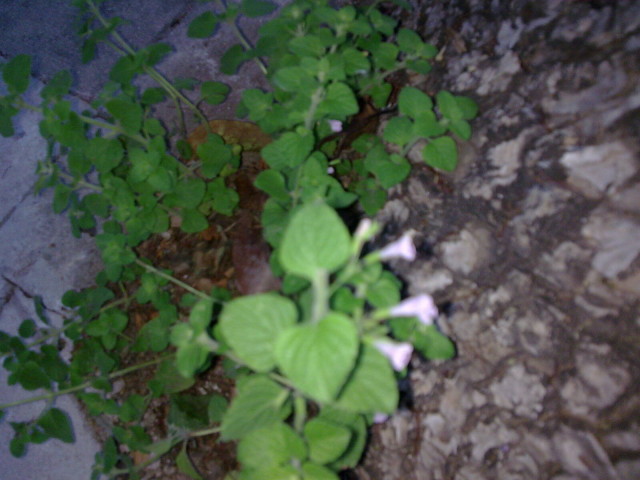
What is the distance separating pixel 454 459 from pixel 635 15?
0.95 m

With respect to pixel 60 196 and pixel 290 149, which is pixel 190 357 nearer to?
pixel 290 149

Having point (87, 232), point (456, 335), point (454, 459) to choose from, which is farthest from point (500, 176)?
point (87, 232)

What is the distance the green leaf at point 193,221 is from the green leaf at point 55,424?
1.90ft

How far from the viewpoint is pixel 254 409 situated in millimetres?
864

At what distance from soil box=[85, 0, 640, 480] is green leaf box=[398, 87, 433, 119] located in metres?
0.13

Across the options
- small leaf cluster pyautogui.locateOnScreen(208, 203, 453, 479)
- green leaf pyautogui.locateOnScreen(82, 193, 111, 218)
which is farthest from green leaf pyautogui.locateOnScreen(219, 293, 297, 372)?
green leaf pyautogui.locateOnScreen(82, 193, 111, 218)

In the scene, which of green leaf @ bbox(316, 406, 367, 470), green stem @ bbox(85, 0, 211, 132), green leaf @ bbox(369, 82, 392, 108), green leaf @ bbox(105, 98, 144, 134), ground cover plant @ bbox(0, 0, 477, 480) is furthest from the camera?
green leaf @ bbox(369, 82, 392, 108)

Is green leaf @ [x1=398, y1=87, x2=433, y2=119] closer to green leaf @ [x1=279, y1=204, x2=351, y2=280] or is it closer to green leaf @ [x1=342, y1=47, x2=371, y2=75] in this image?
green leaf @ [x1=342, y1=47, x2=371, y2=75]

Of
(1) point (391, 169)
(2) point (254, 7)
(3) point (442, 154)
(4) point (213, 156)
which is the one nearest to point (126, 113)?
(4) point (213, 156)

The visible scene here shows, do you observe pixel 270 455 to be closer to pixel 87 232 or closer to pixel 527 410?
pixel 527 410

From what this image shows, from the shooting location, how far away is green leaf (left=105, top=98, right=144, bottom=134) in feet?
4.06

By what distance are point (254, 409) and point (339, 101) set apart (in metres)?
0.68

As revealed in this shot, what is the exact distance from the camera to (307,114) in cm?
118

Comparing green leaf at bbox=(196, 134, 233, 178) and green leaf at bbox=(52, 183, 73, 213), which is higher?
green leaf at bbox=(196, 134, 233, 178)
